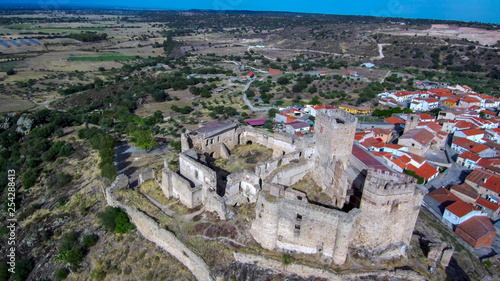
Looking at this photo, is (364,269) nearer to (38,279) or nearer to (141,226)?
(141,226)

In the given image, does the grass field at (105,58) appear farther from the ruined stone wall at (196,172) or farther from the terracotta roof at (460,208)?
the terracotta roof at (460,208)

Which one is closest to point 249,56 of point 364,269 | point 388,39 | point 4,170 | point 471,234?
point 388,39

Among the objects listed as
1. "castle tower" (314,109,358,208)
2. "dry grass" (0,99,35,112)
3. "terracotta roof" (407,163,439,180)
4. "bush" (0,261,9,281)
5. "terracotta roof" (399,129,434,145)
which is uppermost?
"castle tower" (314,109,358,208)

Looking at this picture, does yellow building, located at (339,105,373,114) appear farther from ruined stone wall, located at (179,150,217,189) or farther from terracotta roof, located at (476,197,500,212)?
ruined stone wall, located at (179,150,217,189)

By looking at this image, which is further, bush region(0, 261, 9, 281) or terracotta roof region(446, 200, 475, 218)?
terracotta roof region(446, 200, 475, 218)

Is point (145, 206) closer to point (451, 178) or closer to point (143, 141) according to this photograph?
point (143, 141)

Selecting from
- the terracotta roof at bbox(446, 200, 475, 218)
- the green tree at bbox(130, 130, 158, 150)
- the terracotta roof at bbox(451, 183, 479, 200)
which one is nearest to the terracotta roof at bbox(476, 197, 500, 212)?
the terracotta roof at bbox(451, 183, 479, 200)

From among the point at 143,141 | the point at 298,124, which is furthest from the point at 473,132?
the point at 143,141

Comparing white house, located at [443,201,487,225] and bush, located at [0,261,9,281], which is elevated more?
white house, located at [443,201,487,225]
